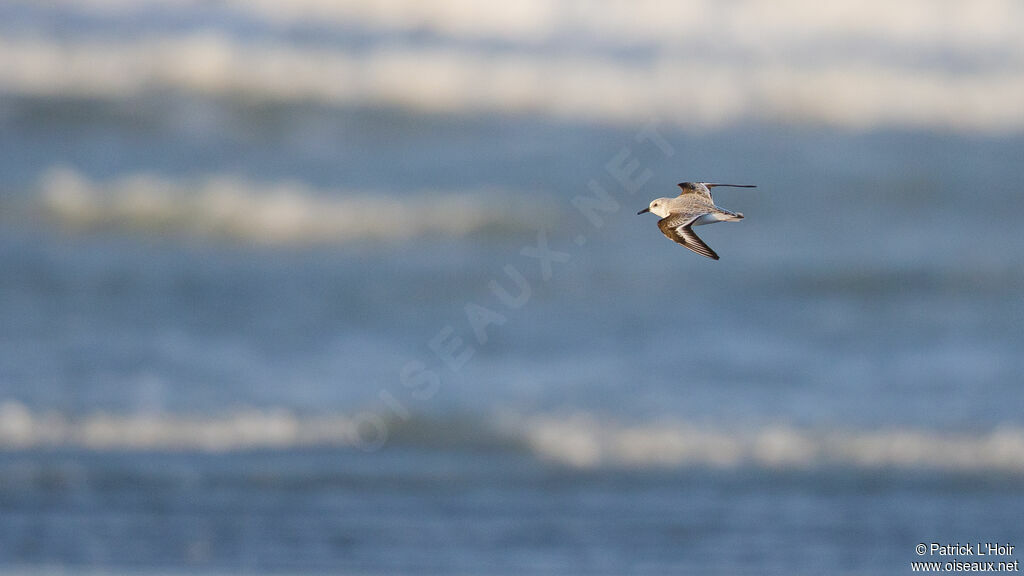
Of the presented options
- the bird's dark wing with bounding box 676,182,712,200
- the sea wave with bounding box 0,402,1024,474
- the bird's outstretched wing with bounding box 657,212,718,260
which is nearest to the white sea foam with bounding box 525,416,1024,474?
the sea wave with bounding box 0,402,1024,474

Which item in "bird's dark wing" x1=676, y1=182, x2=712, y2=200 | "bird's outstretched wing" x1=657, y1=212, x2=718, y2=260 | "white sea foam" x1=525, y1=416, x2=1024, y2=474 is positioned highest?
"white sea foam" x1=525, y1=416, x2=1024, y2=474

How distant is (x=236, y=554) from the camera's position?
21.3ft

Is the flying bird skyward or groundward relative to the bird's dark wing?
groundward

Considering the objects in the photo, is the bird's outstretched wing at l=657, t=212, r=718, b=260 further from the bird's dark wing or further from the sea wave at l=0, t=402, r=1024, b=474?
the sea wave at l=0, t=402, r=1024, b=474

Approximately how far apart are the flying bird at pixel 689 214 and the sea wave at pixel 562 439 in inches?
185

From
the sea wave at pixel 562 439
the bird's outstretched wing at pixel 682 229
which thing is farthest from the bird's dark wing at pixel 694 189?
the sea wave at pixel 562 439

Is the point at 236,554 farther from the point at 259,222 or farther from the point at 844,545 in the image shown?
the point at 259,222

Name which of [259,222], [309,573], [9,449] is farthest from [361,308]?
[309,573]

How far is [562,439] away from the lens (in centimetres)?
854

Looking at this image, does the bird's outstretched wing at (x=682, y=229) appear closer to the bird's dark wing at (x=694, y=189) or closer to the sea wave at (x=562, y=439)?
the bird's dark wing at (x=694, y=189)

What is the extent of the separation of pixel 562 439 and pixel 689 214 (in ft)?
17.2

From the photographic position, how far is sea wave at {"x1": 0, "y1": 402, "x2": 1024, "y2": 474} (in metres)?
8.23

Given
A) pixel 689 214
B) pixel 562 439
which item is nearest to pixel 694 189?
pixel 689 214

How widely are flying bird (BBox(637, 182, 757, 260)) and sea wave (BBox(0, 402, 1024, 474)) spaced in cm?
469
